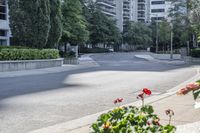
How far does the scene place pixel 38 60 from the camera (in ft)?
102

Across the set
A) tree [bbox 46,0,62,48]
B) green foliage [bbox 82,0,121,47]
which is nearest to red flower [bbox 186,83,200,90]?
tree [bbox 46,0,62,48]

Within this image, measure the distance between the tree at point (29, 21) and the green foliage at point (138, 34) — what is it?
3545 inches

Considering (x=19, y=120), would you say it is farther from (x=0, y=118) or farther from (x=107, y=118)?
(x=107, y=118)

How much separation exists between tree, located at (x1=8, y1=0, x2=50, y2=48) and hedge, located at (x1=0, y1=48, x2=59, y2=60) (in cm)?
162

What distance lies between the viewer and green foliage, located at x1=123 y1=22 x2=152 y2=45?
123625 mm

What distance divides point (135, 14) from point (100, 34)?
3883 inches

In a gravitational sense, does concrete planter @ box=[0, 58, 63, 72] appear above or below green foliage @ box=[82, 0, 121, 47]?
below

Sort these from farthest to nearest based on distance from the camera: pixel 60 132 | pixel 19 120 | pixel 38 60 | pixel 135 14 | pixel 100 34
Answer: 1. pixel 135 14
2. pixel 100 34
3. pixel 38 60
4. pixel 19 120
5. pixel 60 132

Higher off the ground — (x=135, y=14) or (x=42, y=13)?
(x=135, y=14)

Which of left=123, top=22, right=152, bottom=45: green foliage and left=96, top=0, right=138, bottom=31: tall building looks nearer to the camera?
left=123, top=22, right=152, bottom=45: green foliage

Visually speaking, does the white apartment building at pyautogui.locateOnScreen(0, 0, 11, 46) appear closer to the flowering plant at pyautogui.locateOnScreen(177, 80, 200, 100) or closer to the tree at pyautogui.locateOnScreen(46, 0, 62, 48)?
the tree at pyautogui.locateOnScreen(46, 0, 62, 48)

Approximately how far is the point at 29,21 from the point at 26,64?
5.20 metres

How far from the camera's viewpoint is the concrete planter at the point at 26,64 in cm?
2702

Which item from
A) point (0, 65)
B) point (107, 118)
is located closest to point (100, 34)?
point (0, 65)
